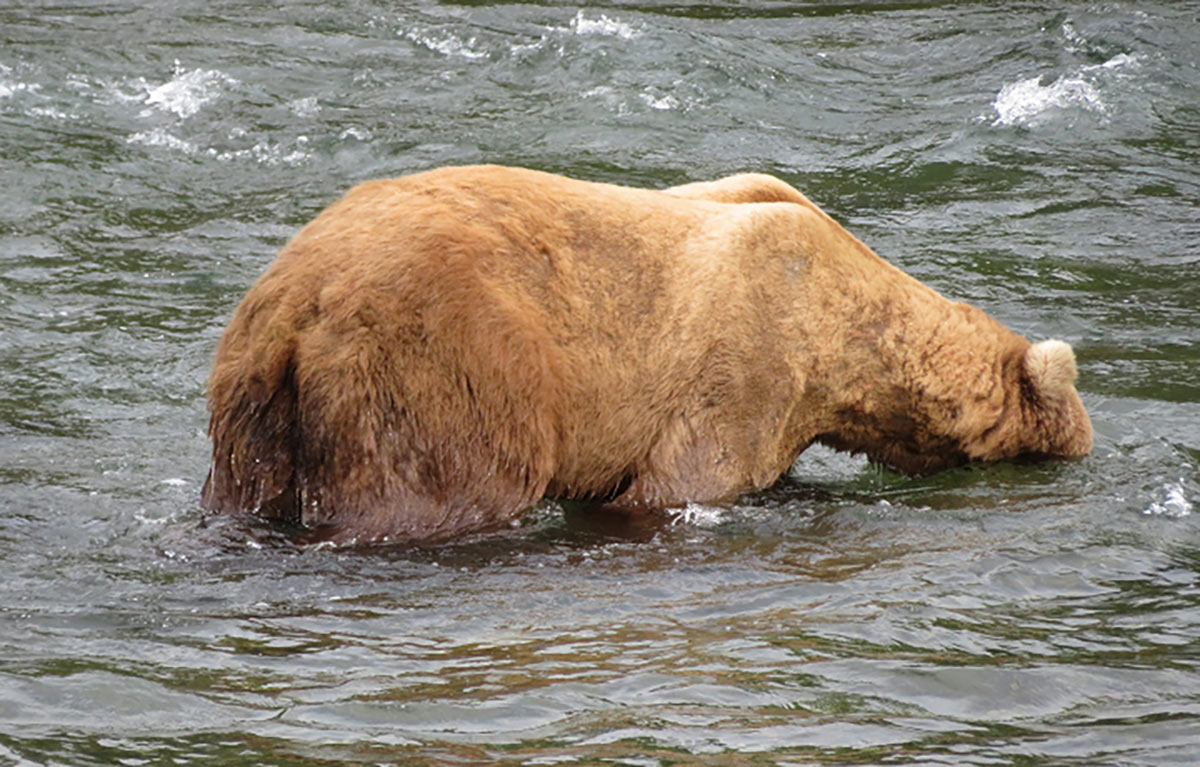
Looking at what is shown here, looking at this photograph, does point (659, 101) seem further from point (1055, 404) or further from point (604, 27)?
point (1055, 404)

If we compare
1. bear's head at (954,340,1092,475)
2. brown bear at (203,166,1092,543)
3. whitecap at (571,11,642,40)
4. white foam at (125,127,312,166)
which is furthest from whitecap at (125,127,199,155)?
bear's head at (954,340,1092,475)

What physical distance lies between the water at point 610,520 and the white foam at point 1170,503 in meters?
0.06

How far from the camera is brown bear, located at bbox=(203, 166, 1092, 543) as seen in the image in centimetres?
577

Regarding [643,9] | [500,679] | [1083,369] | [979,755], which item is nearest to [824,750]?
[979,755]

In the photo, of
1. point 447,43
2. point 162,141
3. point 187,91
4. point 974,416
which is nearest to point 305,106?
point 187,91

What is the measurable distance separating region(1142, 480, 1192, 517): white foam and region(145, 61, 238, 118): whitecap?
8679 mm

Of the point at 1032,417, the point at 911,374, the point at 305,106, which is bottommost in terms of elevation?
the point at 1032,417

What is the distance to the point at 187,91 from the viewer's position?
13.2 m

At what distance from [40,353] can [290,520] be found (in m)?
3.15

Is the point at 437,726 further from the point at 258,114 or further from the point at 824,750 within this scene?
the point at 258,114

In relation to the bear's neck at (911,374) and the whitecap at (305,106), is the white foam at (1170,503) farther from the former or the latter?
the whitecap at (305,106)

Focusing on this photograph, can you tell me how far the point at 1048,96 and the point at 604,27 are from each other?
159 inches

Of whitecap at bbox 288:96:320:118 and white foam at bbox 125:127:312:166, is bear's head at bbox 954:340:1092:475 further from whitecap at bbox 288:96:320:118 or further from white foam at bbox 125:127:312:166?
whitecap at bbox 288:96:320:118

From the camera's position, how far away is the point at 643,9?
620 inches
